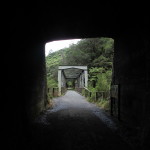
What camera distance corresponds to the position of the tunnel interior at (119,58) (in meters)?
5.62

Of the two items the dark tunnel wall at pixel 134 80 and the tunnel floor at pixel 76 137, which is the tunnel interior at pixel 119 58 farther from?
the tunnel floor at pixel 76 137

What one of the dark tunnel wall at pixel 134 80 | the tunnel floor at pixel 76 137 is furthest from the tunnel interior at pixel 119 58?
the tunnel floor at pixel 76 137

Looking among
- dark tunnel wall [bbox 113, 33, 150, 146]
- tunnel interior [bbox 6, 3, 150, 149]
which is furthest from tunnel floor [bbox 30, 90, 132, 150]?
dark tunnel wall [bbox 113, 33, 150, 146]

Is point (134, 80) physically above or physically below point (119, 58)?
below

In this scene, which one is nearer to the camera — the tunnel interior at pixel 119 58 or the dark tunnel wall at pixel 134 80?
the tunnel interior at pixel 119 58

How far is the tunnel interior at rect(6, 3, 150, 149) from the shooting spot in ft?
18.4

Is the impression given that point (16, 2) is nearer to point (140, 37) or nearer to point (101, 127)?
point (140, 37)

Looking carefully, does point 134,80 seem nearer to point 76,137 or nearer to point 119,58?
point 119,58

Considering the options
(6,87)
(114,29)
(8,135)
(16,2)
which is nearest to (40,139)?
(8,135)

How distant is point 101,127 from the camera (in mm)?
7637

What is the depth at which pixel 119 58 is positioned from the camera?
1002cm

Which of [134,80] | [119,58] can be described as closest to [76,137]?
[134,80]

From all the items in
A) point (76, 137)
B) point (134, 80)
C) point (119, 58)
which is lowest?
point (76, 137)

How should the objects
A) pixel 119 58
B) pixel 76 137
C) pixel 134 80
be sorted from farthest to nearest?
pixel 119 58, pixel 134 80, pixel 76 137
